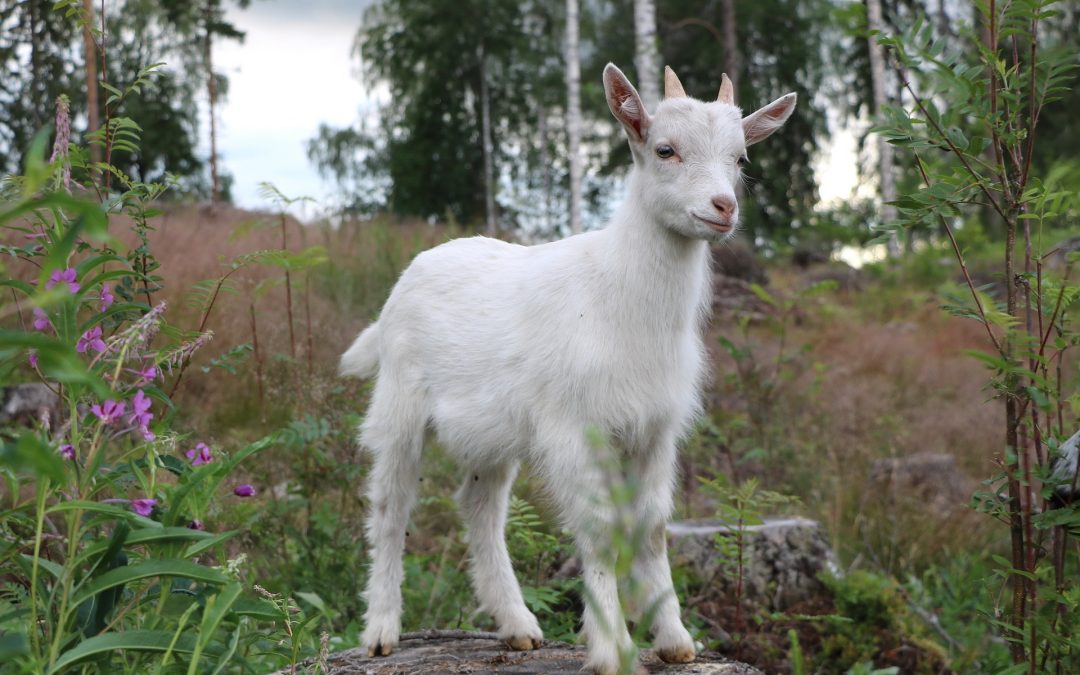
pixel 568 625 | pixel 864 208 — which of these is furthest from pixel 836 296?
pixel 568 625

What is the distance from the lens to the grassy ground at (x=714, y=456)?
461 centimetres

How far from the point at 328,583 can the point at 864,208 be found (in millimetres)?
22583

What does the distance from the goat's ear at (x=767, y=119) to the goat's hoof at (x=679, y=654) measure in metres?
1.76

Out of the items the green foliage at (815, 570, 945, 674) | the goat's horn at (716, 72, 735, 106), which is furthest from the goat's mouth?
the green foliage at (815, 570, 945, 674)

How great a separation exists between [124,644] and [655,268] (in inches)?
76.5

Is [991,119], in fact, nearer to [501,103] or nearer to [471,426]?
[471,426]

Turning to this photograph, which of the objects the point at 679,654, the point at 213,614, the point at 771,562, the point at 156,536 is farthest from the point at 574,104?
the point at 213,614

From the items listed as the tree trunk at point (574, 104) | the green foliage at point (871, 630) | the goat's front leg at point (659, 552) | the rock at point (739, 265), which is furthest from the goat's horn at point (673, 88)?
the tree trunk at point (574, 104)

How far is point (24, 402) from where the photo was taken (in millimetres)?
6375

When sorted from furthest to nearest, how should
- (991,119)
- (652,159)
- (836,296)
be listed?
(836,296)
(652,159)
(991,119)

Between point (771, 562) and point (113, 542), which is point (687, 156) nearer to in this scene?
point (113, 542)

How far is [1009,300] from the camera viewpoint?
3029mm

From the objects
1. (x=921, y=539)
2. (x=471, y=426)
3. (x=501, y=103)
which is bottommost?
(x=921, y=539)

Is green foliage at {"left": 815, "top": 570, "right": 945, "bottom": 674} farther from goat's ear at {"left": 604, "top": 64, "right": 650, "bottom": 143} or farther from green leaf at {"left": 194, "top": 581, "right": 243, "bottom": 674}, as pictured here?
green leaf at {"left": 194, "top": 581, "right": 243, "bottom": 674}
